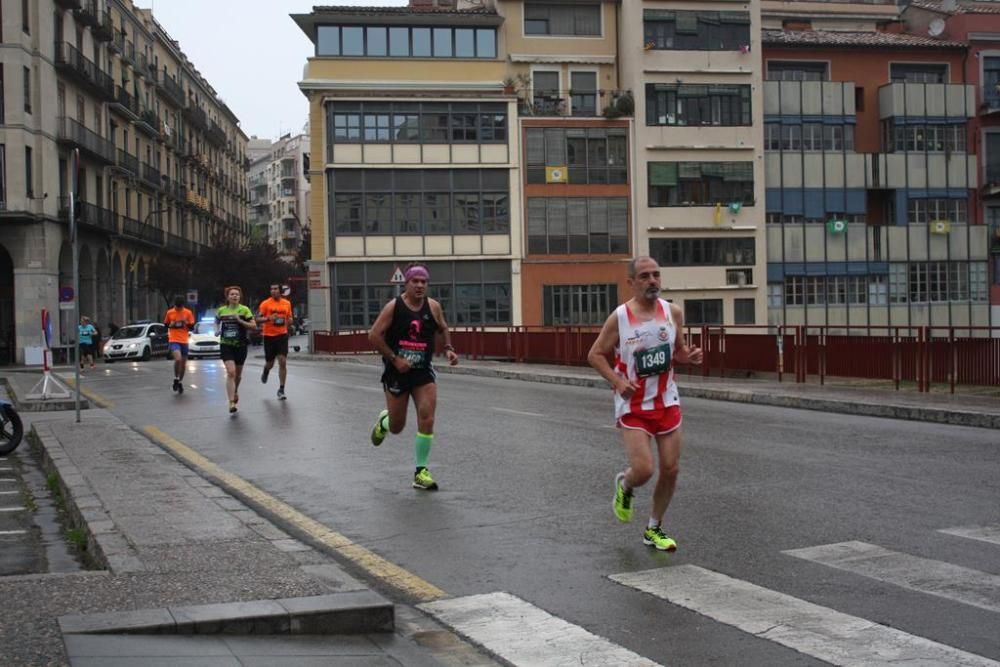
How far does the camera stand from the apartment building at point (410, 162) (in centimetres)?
4931

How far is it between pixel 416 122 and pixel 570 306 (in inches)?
416

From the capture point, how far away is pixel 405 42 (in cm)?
5044

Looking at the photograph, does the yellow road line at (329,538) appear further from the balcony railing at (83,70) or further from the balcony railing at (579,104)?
the balcony railing at (83,70)

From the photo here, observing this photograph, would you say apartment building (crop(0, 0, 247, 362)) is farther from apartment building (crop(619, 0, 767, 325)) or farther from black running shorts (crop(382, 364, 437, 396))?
apartment building (crop(619, 0, 767, 325))

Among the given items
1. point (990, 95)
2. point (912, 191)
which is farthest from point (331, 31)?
point (990, 95)

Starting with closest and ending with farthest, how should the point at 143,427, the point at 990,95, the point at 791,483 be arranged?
the point at 791,483 < the point at 143,427 < the point at 990,95

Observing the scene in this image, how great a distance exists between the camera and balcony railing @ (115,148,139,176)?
58.9 m

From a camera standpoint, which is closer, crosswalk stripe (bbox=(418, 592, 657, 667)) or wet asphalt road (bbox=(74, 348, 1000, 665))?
crosswalk stripe (bbox=(418, 592, 657, 667))

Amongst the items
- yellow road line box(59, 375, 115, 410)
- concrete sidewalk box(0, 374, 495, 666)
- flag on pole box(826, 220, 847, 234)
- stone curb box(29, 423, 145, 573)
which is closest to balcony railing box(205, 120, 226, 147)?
flag on pole box(826, 220, 847, 234)

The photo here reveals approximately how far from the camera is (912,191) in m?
54.6

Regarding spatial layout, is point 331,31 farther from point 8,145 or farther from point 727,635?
point 727,635

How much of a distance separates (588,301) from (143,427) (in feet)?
126

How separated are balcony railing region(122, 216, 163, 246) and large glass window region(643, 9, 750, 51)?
28.4m

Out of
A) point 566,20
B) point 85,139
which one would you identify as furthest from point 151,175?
point 566,20
